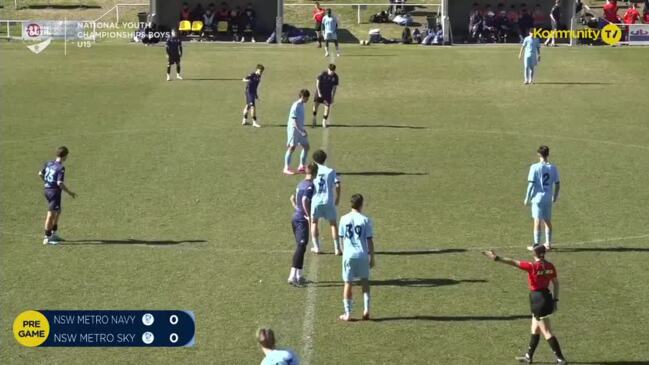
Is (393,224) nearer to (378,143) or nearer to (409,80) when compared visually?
(378,143)

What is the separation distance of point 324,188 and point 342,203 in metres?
5.23

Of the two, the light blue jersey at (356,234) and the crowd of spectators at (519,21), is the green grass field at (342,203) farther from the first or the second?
the crowd of spectators at (519,21)

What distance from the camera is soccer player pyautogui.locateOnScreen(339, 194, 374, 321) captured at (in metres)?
17.2

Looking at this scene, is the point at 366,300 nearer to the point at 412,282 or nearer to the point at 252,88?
the point at 412,282

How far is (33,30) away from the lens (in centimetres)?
5216

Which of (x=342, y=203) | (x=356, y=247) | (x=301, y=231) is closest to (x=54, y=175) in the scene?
(x=301, y=231)

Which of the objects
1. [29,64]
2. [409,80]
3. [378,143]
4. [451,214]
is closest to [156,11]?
[29,64]

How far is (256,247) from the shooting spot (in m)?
22.0

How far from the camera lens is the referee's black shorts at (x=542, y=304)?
1568 cm

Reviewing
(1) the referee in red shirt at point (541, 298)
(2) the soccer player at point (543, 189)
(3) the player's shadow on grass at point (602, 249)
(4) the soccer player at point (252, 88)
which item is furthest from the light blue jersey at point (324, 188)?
(4) the soccer player at point (252, 88)

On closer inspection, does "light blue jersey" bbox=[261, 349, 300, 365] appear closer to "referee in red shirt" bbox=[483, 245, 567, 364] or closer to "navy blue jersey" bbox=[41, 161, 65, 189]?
"referee in red shirt" bbox=[483, 245, 567, 364]
